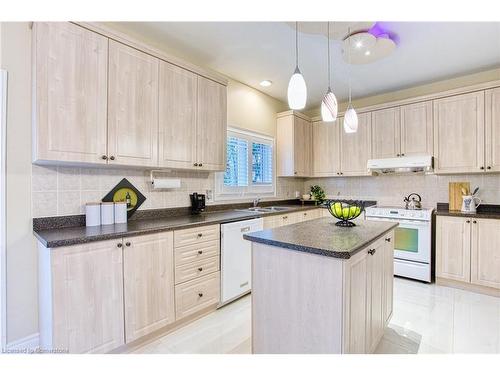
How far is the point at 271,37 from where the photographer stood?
8.34ft

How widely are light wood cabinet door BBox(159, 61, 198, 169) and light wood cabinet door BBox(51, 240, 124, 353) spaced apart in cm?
99

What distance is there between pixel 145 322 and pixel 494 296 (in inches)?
144

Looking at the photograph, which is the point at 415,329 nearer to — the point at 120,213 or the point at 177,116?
the point at 120,213

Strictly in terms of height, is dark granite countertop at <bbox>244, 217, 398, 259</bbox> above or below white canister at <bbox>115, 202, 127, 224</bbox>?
below

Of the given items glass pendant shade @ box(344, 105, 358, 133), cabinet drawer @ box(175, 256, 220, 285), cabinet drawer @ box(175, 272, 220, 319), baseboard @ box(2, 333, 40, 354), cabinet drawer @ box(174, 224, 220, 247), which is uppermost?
glass pendant shade @ box(344, 105, 358, 133)

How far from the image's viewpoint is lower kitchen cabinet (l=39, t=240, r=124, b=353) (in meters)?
1.59

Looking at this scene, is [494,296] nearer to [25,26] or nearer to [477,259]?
[477,259]

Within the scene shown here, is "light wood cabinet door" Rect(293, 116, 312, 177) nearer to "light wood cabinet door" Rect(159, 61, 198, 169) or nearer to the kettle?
the kettle

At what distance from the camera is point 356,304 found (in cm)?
147

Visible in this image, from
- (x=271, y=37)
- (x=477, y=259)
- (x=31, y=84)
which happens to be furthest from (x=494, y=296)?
(x=31, y=84)

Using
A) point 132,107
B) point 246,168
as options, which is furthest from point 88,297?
point 246,168

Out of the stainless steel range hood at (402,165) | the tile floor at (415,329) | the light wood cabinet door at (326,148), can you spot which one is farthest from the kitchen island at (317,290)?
the light wood cabinet door at (326,148)

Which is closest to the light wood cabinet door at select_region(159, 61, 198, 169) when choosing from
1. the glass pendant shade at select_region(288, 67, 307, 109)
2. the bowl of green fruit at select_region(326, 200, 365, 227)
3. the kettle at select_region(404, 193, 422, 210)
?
the glass pendant shade at select_region(288, 67, 307, 109)

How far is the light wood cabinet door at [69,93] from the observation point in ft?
5.79
